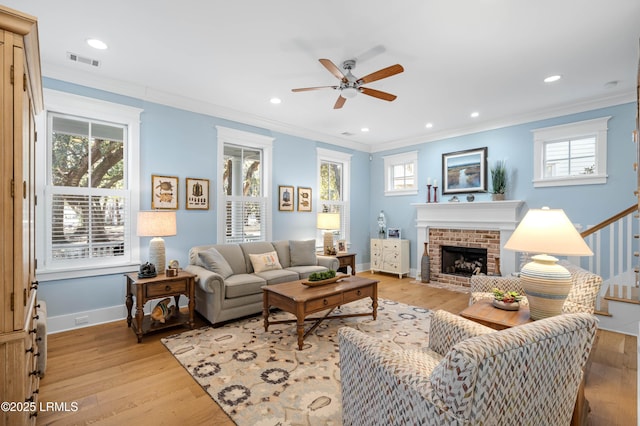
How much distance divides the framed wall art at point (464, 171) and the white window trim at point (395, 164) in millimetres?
607

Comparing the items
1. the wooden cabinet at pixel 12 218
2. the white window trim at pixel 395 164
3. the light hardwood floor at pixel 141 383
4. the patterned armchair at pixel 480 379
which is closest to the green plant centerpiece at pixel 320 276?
the light hardwood floor at pixel 141 383

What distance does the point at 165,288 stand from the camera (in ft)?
10.9

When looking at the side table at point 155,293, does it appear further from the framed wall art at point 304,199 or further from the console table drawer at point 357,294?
the framed wall art at point 304,199

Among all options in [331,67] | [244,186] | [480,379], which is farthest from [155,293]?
[480,379]

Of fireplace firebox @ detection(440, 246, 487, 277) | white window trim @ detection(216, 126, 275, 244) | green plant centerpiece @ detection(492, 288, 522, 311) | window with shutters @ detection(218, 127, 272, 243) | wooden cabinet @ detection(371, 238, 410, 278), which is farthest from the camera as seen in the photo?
wooden cabinet @ detection(371, 238, 410, 278)

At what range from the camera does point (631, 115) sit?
4043 millimetres

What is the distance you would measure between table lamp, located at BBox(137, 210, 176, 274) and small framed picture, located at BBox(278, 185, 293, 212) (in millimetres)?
2119

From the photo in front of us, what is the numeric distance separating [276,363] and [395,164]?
16.9 ft

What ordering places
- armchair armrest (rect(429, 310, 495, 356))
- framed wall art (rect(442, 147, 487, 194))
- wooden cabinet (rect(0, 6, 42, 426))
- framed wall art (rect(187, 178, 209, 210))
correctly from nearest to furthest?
wooden cabinet (rect(0, 6, 42, 426))
armchair armrest (rect(429, 310, 495, 356))
framed wall art (rect(187, 178, 209, 210))
framed wall art (rect(442, 147, 487, 194))

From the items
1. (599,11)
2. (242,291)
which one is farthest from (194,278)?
(599,11)

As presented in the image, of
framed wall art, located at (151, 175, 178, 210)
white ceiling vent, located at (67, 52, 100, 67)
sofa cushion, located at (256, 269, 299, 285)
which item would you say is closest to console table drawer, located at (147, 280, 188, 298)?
sofa cushion, located at (256, 269, 299, 285)

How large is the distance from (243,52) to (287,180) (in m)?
2.70

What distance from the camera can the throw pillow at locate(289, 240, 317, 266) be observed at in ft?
15.9

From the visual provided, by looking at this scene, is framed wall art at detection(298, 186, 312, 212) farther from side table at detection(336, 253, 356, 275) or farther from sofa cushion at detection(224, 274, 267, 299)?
sofa cushion at detection(224, 274, 267, 299)
